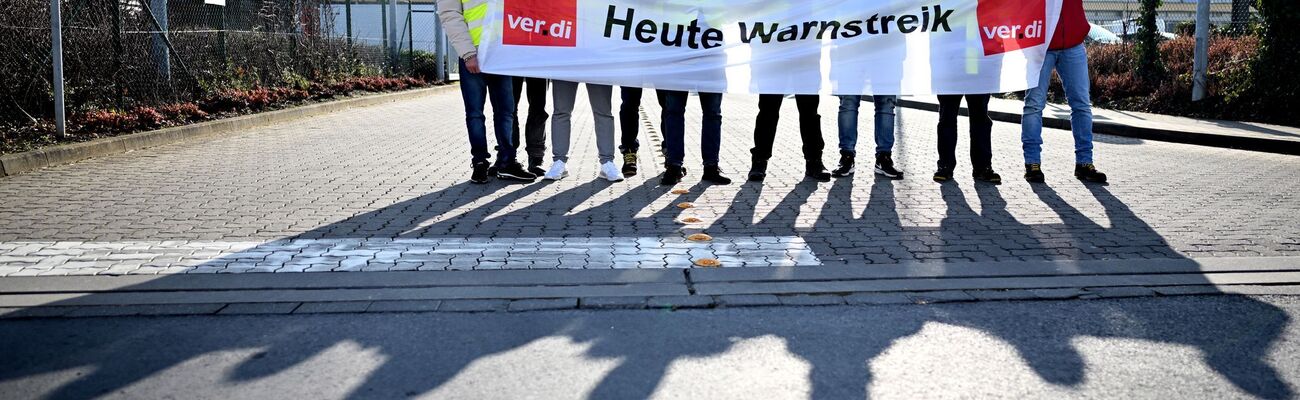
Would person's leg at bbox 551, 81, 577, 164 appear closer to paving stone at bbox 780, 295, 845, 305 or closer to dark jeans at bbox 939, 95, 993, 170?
dark jeans at bbox 939, 95, 993, 170

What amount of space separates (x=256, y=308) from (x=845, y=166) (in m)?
5.53

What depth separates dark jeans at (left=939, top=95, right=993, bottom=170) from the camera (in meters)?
8.61

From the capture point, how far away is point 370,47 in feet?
83.4

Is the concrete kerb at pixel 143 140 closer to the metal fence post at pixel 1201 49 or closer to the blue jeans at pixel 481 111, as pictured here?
the blue jeans at pixel 481 111

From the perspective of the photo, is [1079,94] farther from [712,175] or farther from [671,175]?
[671,175]

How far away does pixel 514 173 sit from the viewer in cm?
860

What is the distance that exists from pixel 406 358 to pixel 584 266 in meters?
1.58

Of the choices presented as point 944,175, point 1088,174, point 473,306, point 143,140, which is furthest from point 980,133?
point 143,140

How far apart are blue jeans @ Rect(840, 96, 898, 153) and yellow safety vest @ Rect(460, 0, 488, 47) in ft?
9.30

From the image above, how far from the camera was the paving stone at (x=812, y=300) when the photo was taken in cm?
456

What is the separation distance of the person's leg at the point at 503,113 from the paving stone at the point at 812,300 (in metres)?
4.36

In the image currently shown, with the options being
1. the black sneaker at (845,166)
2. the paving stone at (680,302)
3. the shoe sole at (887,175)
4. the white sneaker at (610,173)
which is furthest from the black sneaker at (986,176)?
the paving stone at (680,302)

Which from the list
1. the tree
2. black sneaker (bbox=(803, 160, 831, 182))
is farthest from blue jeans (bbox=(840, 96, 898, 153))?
the tree

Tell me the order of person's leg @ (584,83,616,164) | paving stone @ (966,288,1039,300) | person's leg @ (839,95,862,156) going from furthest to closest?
person's leg @ (839,95,862,156) < person's leg @ (584,83,616,164) < paving stone @ (966,288,1039,300)
